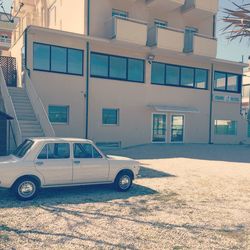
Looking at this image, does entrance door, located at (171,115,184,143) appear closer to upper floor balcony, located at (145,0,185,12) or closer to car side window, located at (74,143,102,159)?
upper floor balcony, located at (145,0,185,12)

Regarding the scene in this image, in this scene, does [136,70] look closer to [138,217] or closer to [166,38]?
[166,38]

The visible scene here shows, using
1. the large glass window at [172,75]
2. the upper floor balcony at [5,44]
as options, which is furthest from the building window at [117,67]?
the upper floor balcony at [5,44]

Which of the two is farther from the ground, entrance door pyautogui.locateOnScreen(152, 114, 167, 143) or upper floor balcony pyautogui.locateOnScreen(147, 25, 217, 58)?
upper floor balcony pyautogui.locateOnScreen(147, 25, 217, 58)

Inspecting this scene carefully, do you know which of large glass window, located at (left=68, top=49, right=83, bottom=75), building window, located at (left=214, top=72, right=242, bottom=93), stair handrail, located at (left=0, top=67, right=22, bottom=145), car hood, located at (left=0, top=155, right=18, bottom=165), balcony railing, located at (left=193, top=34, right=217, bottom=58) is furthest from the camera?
building window, located at (left=214, top=72, right=242, bottom=93)

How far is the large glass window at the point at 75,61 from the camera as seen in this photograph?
16.9 metres

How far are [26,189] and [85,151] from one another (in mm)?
1829

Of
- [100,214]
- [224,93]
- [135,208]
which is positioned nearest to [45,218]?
[100,214]

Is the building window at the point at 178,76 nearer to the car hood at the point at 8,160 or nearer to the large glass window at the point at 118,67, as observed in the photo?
the large glass window at the point at 118,67

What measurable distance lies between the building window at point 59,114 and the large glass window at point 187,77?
9.72 metres

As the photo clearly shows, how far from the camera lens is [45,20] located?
76.0 ft

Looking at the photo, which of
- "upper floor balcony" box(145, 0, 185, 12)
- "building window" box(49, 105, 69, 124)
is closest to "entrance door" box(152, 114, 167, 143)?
"building window" box(49, 105, 69, 124)

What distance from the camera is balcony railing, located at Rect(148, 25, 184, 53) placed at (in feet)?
61.6

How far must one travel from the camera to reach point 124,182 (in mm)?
8039

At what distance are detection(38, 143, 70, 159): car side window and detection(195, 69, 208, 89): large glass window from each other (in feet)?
55.5
